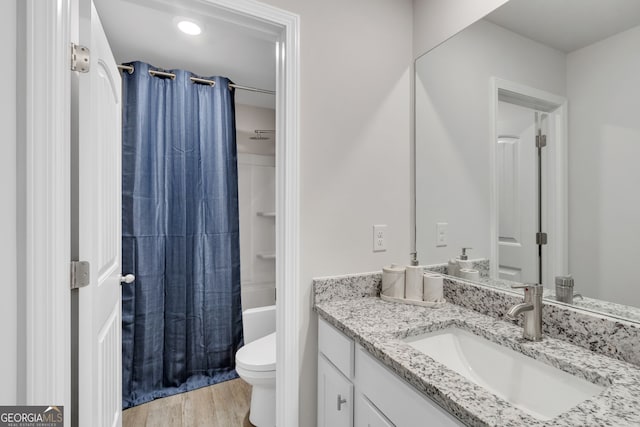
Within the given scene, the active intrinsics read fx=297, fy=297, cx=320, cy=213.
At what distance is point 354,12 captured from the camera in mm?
1326

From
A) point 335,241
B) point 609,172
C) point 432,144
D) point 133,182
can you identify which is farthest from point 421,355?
point 133,182

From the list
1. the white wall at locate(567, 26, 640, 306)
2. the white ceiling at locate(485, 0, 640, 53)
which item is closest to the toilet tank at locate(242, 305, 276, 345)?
the white wall at locate(567, 26, 640, 306)

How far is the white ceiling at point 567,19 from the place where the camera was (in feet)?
2.64

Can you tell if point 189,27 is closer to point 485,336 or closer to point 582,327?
point 485,336

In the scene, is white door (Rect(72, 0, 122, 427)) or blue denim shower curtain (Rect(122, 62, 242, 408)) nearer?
white door (Rect(72, 0, 122, 427))

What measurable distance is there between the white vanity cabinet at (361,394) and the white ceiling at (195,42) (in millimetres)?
1272

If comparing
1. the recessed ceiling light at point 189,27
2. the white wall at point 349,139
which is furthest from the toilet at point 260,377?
the recessed ceiling light at point 189,27

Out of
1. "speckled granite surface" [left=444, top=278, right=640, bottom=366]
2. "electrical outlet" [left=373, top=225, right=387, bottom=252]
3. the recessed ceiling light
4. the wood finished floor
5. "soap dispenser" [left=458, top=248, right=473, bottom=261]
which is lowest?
the wood finished floor

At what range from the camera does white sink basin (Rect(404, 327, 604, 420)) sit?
0.74m

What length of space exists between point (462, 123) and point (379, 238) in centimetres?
63

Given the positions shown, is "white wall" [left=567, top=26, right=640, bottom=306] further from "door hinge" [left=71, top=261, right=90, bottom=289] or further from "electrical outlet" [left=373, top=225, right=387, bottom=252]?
"door hinge" [left=71, top=261, right=90, bottom=289]

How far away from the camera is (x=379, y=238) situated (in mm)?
1383

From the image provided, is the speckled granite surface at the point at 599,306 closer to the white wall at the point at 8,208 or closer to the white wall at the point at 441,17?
the white wall at the point at 441,17

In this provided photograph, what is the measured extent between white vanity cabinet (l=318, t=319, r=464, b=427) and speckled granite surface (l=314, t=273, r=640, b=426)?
4 cm
